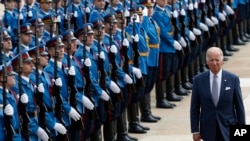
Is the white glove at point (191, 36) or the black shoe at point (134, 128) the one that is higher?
the white glove at point (191, 36)

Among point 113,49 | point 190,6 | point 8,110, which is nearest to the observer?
point 8,110

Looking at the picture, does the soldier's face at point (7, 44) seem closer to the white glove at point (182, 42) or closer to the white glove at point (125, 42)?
the white glove at point (125, 42)

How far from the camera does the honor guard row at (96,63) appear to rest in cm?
1366

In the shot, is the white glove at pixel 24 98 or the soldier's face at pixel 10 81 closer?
the soldier's face at pixel 10 81

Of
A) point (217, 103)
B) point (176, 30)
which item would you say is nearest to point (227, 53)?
point (176, 30)

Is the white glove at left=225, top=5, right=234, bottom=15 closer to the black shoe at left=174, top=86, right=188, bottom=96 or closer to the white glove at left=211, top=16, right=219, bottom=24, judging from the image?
the white glove at left=211, top=16, right=219, bottom=24

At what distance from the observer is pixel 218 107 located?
41.5ft

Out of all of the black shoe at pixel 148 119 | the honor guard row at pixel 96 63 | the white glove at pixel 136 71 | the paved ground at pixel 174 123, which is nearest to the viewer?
the honor guard row at pixel 96 63

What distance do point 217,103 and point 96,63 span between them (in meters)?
3.12

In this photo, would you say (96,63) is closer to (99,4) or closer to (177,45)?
(99,4)

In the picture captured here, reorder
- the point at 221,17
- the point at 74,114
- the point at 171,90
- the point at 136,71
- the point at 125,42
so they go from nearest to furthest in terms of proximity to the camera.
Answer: the point at 74,114
the point at 125,42
the point at 136,71
the point at 171,90
the point at 221,17

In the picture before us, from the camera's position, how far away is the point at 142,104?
17812 millimetres

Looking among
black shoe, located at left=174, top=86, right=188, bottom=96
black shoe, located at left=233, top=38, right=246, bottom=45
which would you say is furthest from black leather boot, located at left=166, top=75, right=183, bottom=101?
black shoe, located at left=233, top=38, right=246, bottom=45

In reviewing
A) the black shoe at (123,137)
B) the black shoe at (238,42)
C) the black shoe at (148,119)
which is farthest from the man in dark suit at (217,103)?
the black shoe at (238,42)
